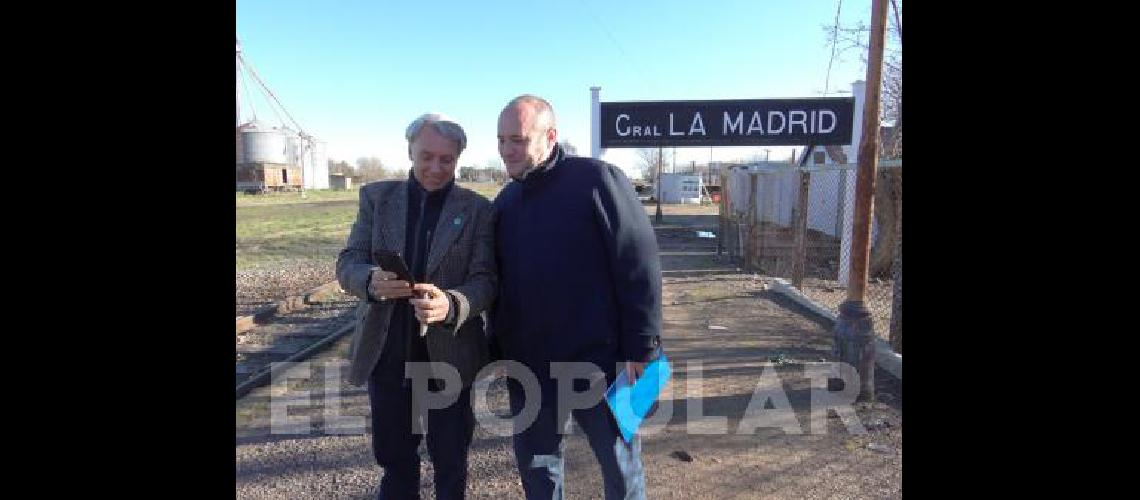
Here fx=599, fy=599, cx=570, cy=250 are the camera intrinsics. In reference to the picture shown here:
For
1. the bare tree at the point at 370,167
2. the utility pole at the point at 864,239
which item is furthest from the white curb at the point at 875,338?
the bare tree at the point at 370,167

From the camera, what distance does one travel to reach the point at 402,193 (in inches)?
93.6

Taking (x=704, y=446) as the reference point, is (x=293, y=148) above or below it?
above

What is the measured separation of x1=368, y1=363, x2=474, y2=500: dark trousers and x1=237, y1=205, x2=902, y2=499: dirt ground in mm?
775

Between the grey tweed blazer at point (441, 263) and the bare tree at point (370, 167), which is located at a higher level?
the bare tree at point (370, 167)

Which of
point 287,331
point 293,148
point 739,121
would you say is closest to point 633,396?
point 287,331

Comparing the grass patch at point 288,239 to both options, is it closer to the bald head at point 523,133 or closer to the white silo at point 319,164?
the bald head at point 523,133

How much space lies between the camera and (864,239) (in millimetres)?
4695

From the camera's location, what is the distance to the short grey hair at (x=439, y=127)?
2215 mm

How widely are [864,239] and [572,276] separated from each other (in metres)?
3.35

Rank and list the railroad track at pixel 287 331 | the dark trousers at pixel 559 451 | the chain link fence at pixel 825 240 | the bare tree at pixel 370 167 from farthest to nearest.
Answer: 1. the bare tree at pixel 370 167
2. the chain link fence at pixel 825 240
3. the railroad track at pixel 287 331
4. the dark trousers at pixel 559 451

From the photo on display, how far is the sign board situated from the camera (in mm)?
7797

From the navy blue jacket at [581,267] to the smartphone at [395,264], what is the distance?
0.46 metres

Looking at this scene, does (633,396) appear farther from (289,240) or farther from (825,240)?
(289,240)
